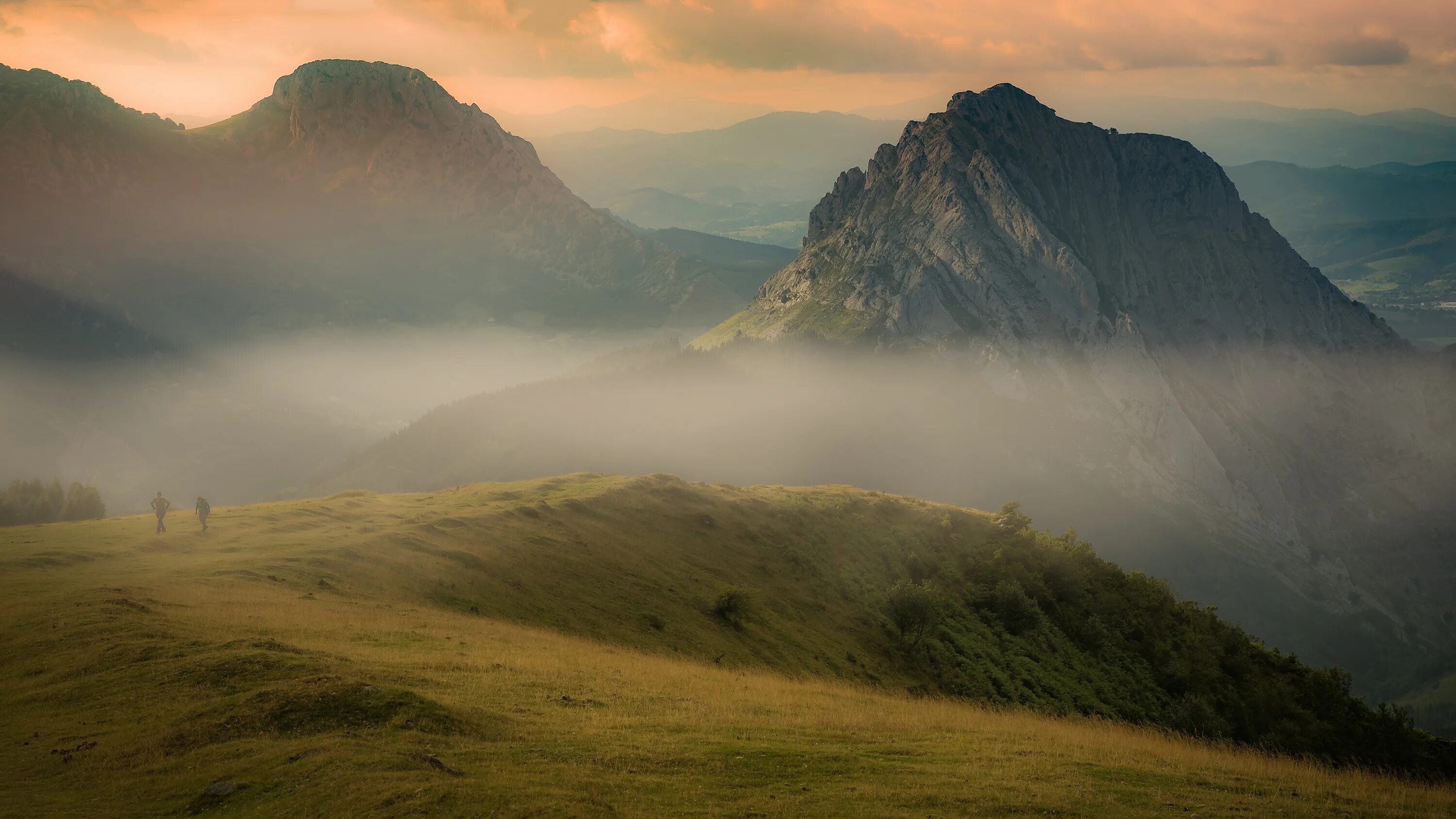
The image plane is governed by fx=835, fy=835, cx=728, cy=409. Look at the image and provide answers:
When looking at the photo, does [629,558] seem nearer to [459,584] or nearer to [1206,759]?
[459,584]

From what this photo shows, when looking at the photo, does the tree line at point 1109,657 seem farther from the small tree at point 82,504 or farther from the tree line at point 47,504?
the small tree at point 82,504

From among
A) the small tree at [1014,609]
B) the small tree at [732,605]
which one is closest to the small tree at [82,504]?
the small tree at [732,605]

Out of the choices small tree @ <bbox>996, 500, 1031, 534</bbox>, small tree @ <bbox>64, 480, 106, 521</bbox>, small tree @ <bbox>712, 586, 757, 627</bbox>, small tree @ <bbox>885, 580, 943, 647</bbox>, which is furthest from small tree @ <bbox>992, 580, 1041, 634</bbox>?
small tree @ <bbox>64, 480, 106, 521</bbox>

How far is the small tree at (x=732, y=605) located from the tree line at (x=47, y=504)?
287ft

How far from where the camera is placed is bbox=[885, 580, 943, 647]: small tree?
234 feet

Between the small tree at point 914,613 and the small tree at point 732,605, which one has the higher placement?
the small tree at point 732,605

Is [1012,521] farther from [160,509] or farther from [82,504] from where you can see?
[82,504]

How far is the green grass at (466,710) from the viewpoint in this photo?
77.3 ft

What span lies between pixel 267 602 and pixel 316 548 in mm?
12304

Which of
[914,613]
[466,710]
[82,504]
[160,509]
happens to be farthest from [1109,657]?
[82,504]

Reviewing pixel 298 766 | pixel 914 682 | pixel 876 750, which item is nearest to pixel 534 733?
pixel 298 766

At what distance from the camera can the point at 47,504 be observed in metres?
111

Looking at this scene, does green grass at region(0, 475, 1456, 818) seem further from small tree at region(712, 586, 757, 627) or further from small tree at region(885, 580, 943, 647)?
small tree at region(885, 580, 943, 647)

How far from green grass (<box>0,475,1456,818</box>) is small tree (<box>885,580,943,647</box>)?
1122 centimetres
